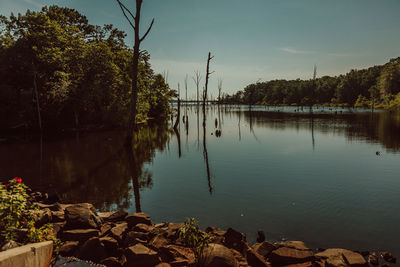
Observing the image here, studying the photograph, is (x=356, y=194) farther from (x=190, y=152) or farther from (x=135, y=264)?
(x=190, y=152)

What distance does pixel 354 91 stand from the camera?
5118 inches

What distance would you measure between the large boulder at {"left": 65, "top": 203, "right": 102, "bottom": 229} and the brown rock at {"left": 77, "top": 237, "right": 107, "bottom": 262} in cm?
94

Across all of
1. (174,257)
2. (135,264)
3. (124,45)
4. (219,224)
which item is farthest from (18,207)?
(124,45)

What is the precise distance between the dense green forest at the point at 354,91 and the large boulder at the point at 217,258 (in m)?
61.3

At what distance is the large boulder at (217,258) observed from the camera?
5156mm

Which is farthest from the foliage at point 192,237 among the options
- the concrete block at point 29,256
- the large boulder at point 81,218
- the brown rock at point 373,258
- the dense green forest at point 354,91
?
the dense green forest at point 354,91

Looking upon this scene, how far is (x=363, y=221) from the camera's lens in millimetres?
8594

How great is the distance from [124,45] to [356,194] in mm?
51360

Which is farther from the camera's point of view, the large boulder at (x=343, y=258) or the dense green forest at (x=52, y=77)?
the dense green forest at (x=52, y=77)

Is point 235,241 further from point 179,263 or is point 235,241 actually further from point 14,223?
point 14,223

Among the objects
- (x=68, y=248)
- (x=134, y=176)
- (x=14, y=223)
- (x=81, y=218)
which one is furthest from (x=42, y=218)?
(x=134, y=176)

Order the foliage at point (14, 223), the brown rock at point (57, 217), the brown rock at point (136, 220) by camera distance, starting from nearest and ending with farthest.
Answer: the foliage at point (14, 223) < the brown rock at point (57, 217) < the brown rock at point (136, 220)

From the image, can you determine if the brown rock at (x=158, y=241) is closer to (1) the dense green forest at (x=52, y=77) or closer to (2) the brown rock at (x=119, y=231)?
(2) the brown rock at (x=119, y=231)

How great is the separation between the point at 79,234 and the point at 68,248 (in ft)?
1.49
